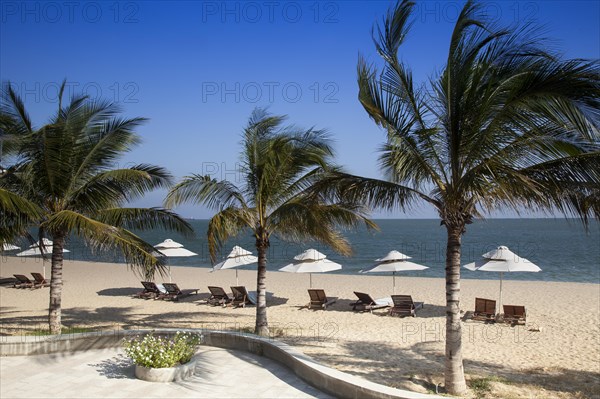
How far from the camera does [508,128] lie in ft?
21.5

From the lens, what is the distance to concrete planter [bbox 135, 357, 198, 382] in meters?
6.63

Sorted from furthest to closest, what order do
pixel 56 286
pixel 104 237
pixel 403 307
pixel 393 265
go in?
pixel 393 265
pixel 403 307
pixel 56 286
pixel 104 237

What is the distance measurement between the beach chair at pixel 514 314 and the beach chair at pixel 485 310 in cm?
34

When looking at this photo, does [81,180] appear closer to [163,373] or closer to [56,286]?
[56,286]

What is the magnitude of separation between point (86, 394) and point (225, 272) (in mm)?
28902

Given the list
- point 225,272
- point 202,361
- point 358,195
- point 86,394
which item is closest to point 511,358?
point 358,195

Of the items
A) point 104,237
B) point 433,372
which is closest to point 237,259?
point 104,237

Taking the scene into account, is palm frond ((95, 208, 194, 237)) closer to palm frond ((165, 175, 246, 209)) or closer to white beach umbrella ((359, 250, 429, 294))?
palm frond ((165, 175, 246, 209))

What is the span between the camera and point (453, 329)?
6.79 m

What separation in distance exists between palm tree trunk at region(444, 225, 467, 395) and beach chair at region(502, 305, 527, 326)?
7.16m

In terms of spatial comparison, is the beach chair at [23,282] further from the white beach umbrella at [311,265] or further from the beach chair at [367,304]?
the beach chair at [367,304]

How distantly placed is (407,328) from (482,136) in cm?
744

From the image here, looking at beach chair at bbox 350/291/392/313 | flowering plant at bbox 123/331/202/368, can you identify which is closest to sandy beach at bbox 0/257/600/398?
beach chair at bbox 350/291/392/313

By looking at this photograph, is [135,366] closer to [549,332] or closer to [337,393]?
[337,393]
